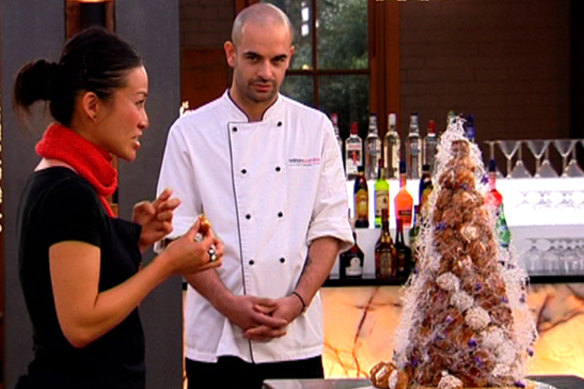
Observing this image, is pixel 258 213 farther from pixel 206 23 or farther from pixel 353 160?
pixel 206 23

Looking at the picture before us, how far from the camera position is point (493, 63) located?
8773mm

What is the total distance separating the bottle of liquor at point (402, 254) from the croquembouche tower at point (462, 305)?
2433 millimetres

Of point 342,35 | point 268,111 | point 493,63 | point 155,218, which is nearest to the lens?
point 155,218

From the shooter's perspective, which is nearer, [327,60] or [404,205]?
[404,205]

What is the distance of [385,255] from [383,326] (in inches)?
11.4

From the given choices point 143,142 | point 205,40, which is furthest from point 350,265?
point 205,40

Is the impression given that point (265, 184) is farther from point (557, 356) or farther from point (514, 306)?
point (557, 356)

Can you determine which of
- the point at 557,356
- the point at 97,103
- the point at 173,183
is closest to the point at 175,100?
the point at 173,183

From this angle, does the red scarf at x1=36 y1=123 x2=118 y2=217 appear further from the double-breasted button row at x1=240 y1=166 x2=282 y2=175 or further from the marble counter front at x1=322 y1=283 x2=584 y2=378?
the marble counter front at x1=322 y1=283 x2=584 y2=378

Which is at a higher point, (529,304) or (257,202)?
(257,202)

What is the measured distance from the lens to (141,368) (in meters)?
2.08

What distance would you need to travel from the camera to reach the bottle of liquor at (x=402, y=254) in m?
4.48

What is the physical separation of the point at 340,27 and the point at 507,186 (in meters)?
3.10

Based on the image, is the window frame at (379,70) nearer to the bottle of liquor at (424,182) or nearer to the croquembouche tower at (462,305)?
the bottle of liquor at (424,182)
